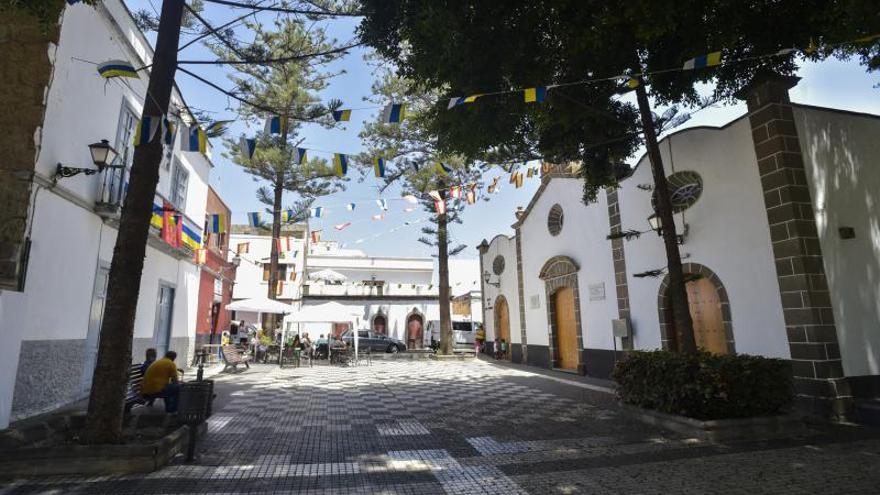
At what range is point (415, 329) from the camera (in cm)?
2889

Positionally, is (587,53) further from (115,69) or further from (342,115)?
(115,69)

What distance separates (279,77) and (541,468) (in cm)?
1700

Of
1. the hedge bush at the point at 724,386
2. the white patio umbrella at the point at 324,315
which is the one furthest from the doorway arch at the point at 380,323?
the hedge bush at the point at 724,386

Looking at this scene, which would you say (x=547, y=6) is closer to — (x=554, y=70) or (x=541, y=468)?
(x=554, y=70)

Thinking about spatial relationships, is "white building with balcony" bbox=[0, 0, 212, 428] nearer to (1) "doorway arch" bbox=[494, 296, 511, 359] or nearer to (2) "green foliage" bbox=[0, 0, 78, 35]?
(2) "green foliage" bbox=[0, 0, 78, 35]

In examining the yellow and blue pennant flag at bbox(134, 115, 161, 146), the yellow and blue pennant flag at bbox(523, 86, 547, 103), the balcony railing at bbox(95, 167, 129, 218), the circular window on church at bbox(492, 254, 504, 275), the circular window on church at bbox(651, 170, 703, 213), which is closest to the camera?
the yellow and blue pennant flag at bbox(134, 115, 161, 146)

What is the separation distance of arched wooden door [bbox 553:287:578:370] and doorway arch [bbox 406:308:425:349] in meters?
15.4

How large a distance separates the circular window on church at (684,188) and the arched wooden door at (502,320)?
9302 millimetres

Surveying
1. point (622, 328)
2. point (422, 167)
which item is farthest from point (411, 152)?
point (622, 328)

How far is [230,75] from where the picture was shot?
17.0 meters

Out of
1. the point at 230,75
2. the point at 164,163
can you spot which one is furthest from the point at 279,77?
the point at 164,163

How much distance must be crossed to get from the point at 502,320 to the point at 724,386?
1286 cm

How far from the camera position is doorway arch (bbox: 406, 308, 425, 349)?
28.7m

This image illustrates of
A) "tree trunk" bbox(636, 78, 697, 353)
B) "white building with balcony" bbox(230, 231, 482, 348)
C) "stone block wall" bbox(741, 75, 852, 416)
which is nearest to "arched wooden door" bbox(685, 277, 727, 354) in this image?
"stone block wall" bbox(741, 75, 852, 416)
